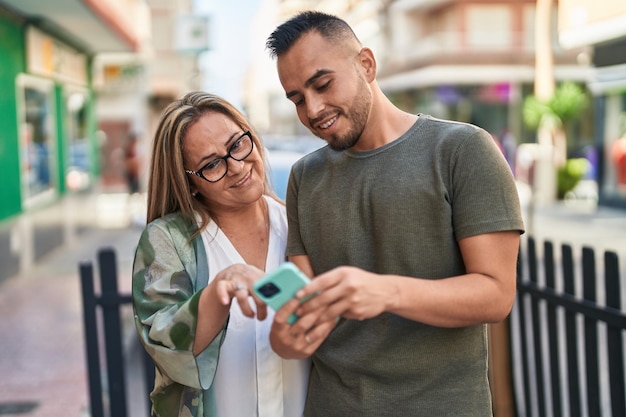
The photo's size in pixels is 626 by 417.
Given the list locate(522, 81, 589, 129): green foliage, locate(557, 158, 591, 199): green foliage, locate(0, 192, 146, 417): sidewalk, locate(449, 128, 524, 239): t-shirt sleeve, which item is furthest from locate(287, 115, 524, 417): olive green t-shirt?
locate(522, 81, 589, 129): green foliage

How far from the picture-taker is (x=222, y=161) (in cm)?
205

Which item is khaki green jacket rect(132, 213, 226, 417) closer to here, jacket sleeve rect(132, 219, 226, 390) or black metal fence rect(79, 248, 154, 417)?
jacket sleeve rect(132, 219, 226, 390)

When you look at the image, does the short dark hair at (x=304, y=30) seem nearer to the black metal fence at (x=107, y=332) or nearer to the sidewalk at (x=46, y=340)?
the black metal fence at (x=107, y=332)

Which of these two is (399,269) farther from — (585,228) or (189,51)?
(585,228)

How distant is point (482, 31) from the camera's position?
32.4 meters

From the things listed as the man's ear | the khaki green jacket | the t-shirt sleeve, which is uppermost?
the man's ear

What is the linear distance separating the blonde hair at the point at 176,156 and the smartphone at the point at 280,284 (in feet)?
1.93

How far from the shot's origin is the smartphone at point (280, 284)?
4.87ft

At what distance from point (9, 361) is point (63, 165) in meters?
8.72

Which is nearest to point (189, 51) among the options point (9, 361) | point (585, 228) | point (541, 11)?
point (9, 361)

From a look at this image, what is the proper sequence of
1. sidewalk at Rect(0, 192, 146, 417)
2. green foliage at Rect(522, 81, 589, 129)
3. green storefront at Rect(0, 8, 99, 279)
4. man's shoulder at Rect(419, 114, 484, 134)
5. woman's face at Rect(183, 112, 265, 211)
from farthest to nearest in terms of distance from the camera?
1. green foliage at Rect(522, 81, 589, 129)
2. green storefront at Rect(0, 8, 99, 279)
3. sidewalk at Rect(0, 192, 146, 417)
4. woman's face at Rect(183, 112, 265, 211)
5. man's shoulder at Rect(419, 114, 484, 134)

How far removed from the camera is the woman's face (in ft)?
6.68

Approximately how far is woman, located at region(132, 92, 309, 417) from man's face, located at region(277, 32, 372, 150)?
0.31 metres

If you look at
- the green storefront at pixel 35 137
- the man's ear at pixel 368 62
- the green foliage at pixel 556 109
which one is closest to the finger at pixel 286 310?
the man's ear at pixel 368 62
